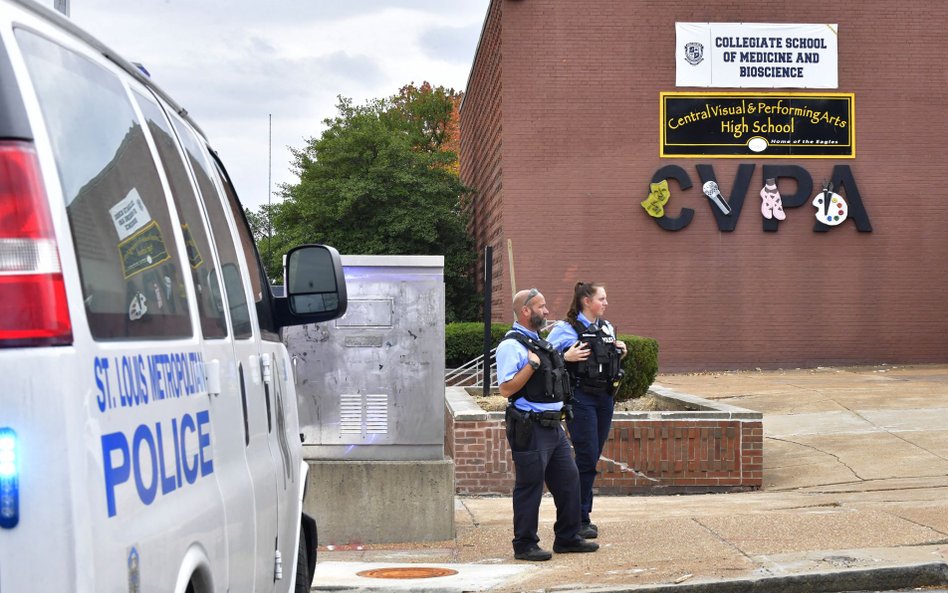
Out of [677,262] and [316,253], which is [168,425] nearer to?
[316,253]

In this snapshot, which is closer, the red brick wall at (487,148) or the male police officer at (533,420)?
the male police officer at (533,420)

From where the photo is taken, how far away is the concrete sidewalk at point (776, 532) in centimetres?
743

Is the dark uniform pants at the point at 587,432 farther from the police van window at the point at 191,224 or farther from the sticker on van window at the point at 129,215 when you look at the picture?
the sticker on van window at the point at 129,215

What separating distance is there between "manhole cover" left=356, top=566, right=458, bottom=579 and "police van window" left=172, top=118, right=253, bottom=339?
429 cm

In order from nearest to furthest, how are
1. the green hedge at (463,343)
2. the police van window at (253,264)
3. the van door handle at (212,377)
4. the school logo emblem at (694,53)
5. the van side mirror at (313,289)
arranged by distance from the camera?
the van door handle at (212,377) → the police van window at (253,264) → the van side mirror at (313,289) → the green hedge at (463,343) → the school logo emblem at (694,53)

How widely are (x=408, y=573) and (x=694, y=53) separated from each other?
1971cm

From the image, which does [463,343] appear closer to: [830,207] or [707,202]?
[707,202]

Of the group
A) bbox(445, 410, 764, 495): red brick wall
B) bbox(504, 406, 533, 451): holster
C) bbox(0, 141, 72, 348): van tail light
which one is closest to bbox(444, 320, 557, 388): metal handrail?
bbox(445, 410, 764, 495): red brick wall

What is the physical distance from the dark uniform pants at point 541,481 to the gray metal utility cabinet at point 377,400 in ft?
2.96

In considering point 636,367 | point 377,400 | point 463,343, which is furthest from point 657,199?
point 377,400

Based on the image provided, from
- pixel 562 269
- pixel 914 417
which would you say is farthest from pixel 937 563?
pixel 562 269

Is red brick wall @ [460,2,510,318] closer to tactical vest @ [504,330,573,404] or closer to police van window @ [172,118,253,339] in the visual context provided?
tactical vest @ [504,330,573,404]

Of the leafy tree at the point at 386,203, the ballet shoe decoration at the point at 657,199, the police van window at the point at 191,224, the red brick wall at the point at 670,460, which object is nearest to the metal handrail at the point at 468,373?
the ballet shoe decoration at the point at 657,199

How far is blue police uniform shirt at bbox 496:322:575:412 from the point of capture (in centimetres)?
803
